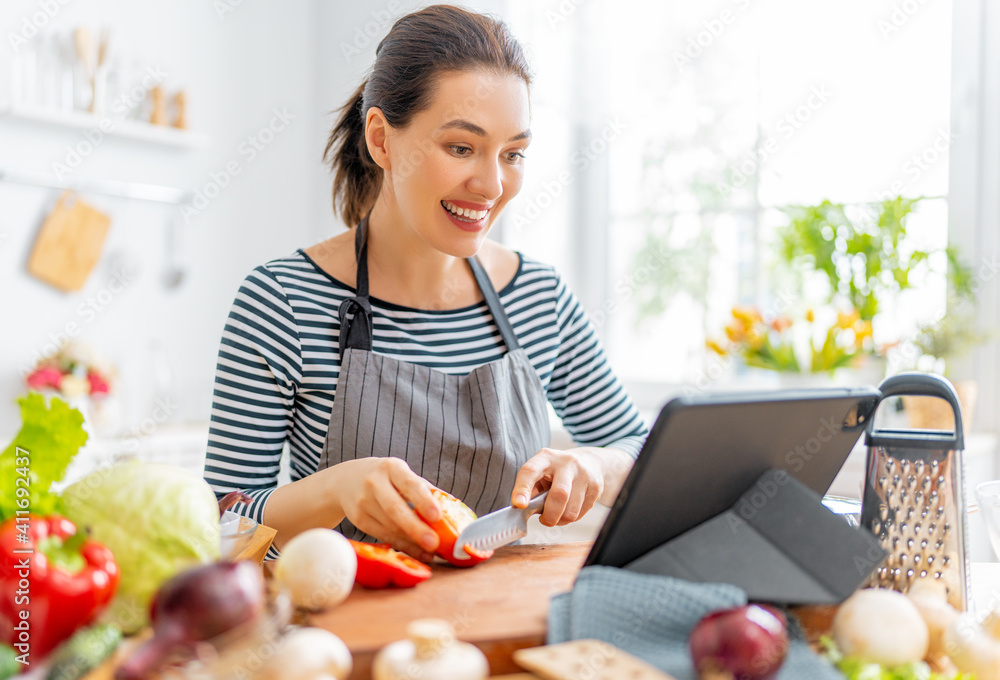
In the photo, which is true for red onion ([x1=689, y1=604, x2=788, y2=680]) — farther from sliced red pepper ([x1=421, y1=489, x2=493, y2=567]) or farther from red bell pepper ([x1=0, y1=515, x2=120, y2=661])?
red bell pepper ([x1=0, y1=515, x2=120, y2=661])

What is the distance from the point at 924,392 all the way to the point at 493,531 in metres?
0.42

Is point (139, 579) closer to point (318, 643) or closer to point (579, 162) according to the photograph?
point (318, 643)

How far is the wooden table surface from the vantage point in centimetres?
61

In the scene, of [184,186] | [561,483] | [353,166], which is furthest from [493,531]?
[184,186]

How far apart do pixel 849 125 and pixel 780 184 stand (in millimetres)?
242

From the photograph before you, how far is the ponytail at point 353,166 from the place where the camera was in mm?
1421

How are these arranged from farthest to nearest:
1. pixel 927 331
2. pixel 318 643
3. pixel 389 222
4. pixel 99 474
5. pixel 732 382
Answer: pixel 732 382, pixel 927 331, pixel 389 222, pixel 99 474, pixel 318 643

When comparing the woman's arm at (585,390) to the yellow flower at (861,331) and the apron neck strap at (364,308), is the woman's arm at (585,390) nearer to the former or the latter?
the apron neck strap at (364,308)

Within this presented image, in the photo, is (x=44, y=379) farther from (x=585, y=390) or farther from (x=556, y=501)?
(x=556, y=501)

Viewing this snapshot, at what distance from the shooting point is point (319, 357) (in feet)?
4.06

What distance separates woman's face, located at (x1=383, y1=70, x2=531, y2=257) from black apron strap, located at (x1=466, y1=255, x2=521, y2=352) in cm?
17

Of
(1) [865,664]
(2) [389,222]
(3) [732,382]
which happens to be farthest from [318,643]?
(3) [732,382]

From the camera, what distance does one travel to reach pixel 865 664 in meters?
0.58

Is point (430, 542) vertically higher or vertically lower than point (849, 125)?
lower
